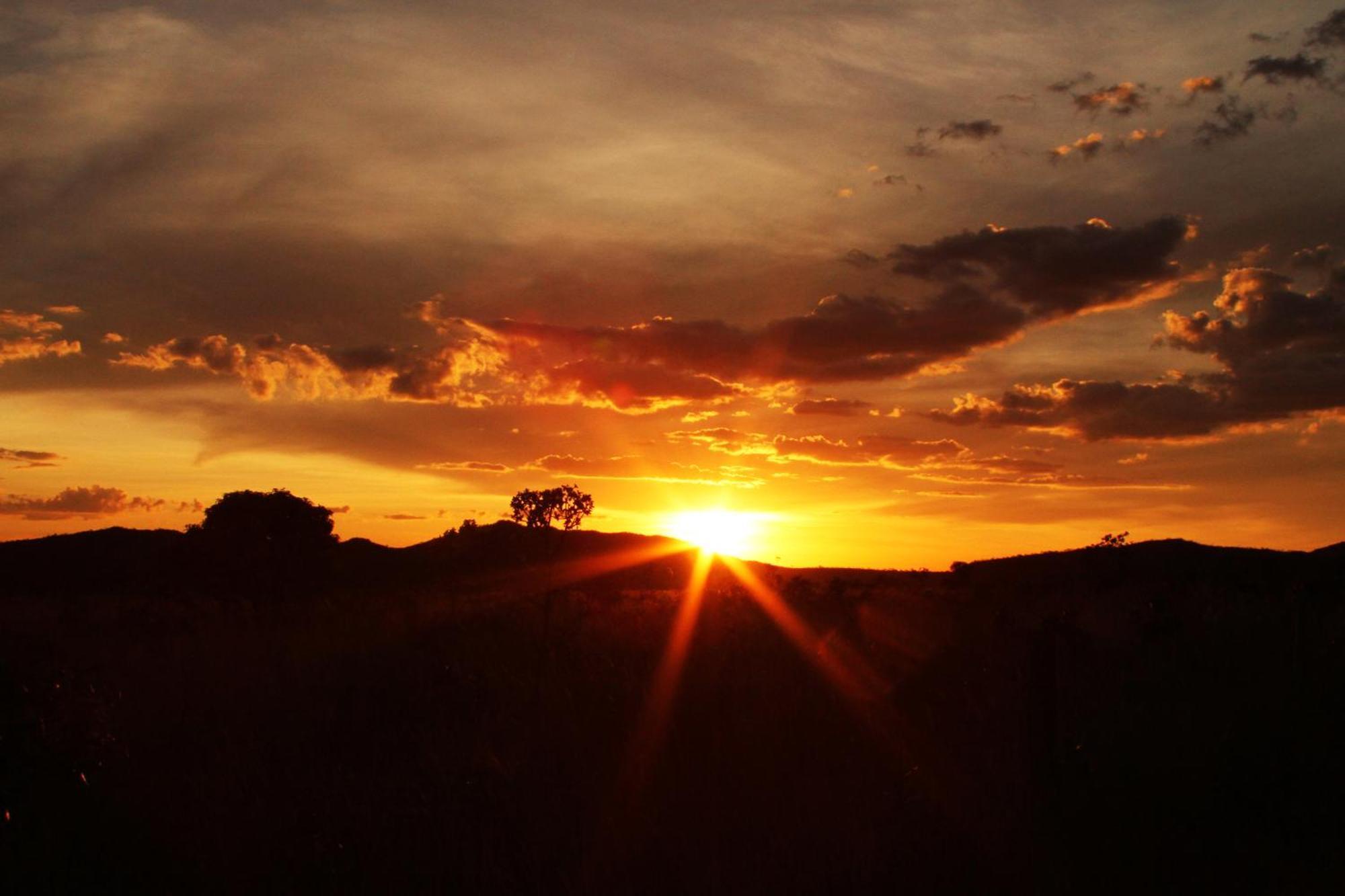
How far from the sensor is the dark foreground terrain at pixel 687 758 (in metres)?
6.67

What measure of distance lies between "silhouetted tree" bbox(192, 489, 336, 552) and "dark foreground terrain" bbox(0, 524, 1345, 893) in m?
23.4

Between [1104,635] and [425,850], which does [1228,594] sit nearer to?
[1104,635]

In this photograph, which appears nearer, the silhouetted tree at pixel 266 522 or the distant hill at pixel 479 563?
the distant hill at pixel 479 563

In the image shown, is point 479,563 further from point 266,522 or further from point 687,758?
point 687,758

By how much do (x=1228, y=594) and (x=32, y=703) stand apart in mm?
20729

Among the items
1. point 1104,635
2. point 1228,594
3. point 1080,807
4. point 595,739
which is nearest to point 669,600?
point 1104,635

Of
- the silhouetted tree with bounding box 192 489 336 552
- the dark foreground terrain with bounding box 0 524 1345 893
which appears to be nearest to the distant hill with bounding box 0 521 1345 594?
the silhouetted tree with bounding box 192 489 336 552

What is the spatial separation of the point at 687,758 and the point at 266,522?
35480 millimetres

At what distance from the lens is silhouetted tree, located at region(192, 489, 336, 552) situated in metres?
39.7

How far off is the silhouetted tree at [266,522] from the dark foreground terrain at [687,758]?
2344 cm

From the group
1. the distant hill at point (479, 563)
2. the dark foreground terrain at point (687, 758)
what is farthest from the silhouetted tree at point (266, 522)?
the dark foreground terrain at point (687, 758)

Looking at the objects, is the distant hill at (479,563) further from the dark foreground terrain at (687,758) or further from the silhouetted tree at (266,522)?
the dark foreground terrain at (687,758)

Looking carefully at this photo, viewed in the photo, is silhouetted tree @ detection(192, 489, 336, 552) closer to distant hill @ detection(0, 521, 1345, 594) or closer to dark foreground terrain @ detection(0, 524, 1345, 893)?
distant hill @ detection(0, 521, 1345, 594)

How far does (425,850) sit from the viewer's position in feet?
22.8
